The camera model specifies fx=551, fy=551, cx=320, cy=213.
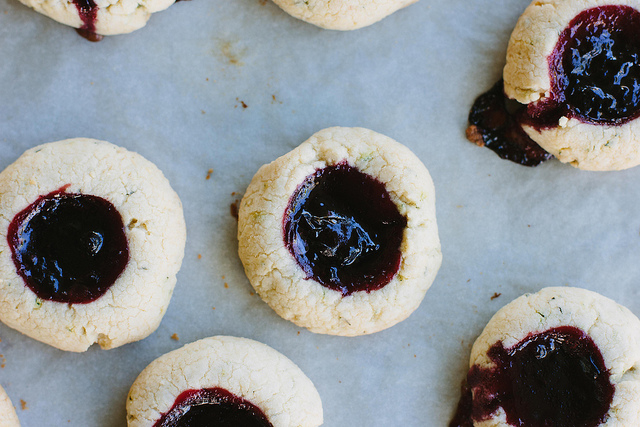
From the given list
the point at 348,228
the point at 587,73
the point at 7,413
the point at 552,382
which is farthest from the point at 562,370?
the point at 7,413

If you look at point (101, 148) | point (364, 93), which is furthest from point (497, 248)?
point (101, 148)

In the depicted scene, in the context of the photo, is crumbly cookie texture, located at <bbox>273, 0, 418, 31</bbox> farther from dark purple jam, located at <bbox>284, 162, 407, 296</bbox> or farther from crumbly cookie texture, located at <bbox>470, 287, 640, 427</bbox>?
crumbly cookie texture, located at <bbox>470, 287, 640, 427</bbox>

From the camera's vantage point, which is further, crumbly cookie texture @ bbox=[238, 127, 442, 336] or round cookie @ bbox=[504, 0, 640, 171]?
round cookie @ bbox=[504, 0, 640, 171]

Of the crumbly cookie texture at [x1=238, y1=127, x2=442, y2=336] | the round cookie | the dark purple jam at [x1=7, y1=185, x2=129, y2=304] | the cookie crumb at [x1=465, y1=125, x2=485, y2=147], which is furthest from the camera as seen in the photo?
the cookie crumb at [x1=465, y1=125, x2=485, y2=147]

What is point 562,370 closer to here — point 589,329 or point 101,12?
point 589,329

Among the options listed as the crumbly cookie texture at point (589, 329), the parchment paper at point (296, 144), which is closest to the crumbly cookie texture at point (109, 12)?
the parchment paper at point (296, 144)

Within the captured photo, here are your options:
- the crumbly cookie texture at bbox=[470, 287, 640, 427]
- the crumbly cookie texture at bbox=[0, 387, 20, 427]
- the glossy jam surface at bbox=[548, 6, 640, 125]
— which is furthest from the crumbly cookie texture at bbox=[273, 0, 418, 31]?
the crumbly cookie texture at bbox=[0, 387, 20, 427]
